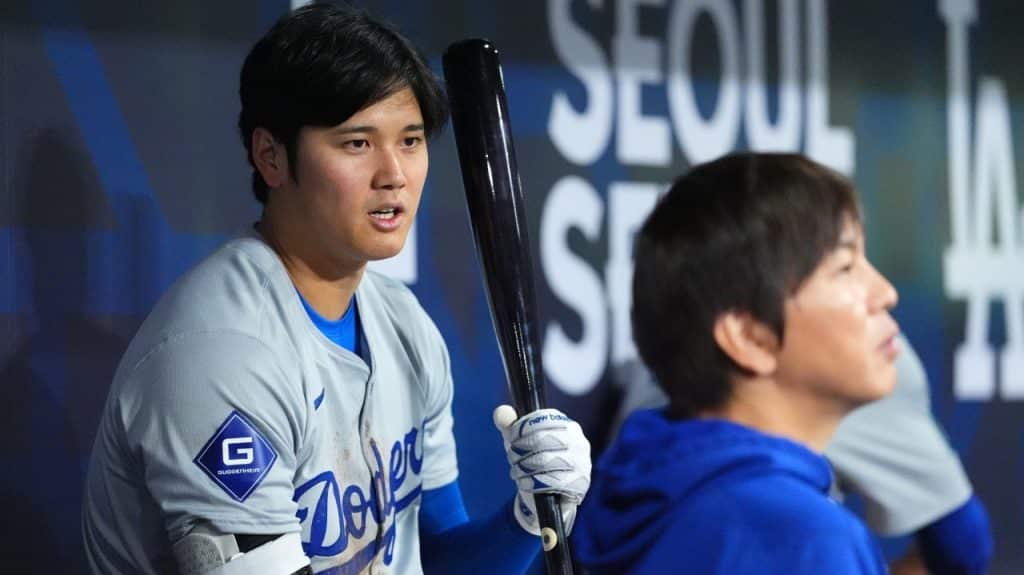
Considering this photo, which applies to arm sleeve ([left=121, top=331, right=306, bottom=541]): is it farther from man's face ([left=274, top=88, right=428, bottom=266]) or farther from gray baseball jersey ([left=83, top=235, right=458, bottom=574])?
man's face ([left=274, top=88, right=428, bottom=266])

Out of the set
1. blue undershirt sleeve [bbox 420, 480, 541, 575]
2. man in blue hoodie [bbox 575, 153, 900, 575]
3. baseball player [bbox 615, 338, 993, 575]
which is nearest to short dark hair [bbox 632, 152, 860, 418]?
man in blue hoodie [bbox 575, 153, 900, 575]

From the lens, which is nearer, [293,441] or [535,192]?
[293,441]

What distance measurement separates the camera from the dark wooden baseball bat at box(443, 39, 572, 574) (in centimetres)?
163

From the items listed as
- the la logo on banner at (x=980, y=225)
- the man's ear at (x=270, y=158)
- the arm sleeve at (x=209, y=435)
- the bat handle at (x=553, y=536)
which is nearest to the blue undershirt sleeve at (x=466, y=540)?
the bat handle at (x=553, y=536)

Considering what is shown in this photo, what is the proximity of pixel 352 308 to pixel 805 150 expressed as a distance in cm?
133

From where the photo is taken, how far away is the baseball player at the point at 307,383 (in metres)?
1.41

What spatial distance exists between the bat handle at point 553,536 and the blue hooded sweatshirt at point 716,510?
0.45 m

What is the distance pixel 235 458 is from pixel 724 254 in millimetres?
593

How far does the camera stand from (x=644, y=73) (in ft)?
8.32

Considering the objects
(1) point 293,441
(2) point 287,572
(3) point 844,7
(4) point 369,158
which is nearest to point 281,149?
(4) point 369,158

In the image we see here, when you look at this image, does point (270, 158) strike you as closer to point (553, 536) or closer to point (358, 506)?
point (358, 506)

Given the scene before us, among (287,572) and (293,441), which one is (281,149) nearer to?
(293,441)

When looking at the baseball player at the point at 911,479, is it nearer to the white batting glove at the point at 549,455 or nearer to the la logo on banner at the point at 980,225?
the white batting glove at the point at 549,455

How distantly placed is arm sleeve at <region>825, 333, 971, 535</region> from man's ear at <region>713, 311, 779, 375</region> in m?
0.94
